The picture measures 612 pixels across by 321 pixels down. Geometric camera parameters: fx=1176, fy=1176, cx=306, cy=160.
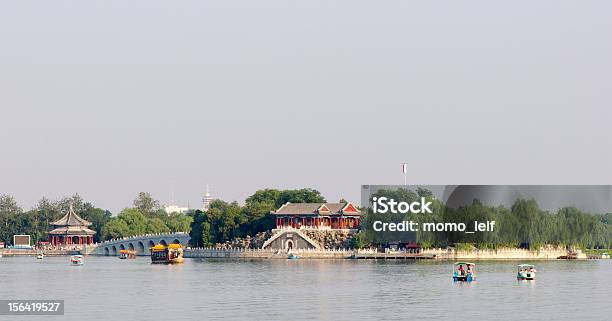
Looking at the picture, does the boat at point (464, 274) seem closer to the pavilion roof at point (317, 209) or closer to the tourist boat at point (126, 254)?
the pavilion roof at point (317, 209)

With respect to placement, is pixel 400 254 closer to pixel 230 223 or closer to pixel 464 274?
pixel 230 223

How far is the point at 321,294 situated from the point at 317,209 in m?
88.1

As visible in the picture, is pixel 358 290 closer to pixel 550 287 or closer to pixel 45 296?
pixel 550 287

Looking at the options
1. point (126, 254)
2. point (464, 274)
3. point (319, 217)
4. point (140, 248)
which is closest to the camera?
point (464, 274)

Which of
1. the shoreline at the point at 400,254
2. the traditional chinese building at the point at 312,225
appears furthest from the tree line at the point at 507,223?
the traditional chinese building at the point at 312,225

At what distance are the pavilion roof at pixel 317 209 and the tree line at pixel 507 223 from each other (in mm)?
22844

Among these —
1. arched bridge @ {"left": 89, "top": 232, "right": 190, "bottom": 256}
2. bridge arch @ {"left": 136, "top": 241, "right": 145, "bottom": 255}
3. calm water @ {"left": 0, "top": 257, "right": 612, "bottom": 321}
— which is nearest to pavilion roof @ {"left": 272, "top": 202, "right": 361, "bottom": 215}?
arched bridge @ {"left": 89, "top": 232, "right": 190, "bottom": 256}

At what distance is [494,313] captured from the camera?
6381 centimetres

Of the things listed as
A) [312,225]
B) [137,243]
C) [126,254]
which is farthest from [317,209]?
[137,243]

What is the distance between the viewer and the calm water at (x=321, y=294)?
63.6m

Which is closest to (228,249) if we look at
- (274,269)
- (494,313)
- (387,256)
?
(387,256)

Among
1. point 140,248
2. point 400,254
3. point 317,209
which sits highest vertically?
point 317,209

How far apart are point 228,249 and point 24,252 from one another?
49.7 meters

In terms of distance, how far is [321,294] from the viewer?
255 ft
